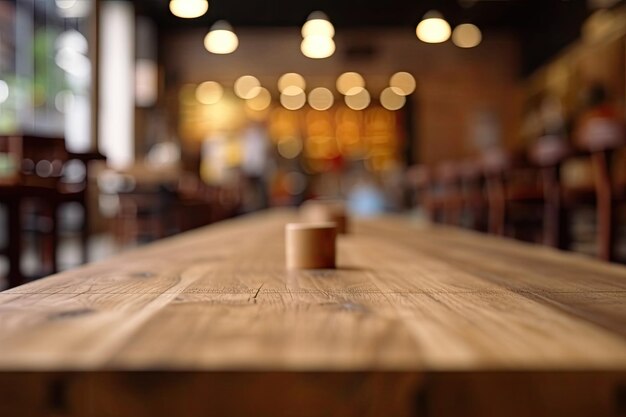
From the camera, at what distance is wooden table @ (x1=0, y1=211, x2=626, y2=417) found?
460 millimetres

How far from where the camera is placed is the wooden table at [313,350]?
1.51 ft

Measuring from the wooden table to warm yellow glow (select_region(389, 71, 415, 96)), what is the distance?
434 inches

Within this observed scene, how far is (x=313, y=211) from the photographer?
7.93 feet

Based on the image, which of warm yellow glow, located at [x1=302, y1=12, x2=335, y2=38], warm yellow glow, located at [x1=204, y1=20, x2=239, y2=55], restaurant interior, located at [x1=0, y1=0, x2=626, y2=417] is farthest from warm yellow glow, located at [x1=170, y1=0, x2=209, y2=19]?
warm yellow glow, located at [x1=204, y1=20, x2=239, y2=55]

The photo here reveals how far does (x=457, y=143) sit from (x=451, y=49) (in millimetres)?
1641

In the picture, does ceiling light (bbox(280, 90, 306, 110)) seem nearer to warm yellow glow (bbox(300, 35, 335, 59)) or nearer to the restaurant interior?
the restaurant interior

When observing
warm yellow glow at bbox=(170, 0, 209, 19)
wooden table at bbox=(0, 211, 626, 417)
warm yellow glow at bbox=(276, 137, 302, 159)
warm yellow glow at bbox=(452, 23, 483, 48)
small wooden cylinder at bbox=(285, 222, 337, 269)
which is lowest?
wooden table at bbox=(0, 211, 626, 417)

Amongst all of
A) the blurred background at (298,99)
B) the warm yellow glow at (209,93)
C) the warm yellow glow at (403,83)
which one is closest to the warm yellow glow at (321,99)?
the blurred background at (298,99)

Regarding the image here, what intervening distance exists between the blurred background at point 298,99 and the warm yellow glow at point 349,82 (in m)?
0.02

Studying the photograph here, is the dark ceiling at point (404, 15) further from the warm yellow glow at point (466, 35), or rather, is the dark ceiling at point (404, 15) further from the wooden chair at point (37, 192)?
the wooden chair at point (37, 192)

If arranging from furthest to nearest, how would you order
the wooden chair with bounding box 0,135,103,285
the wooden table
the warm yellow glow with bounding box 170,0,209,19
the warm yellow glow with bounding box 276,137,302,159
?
the warm yellow glow with bounding box 276,137,302,159, the warm yellow glow with bounding box 170,0,209,19, the wooden chair with bounding box 0,135,103,285, the wooden table

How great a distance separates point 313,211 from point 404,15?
30.0 ft

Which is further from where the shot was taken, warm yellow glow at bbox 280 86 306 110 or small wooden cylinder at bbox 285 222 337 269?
warm yellow glow at bbox 280 86 306 110

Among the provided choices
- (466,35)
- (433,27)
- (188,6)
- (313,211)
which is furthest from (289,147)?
(313,211)
